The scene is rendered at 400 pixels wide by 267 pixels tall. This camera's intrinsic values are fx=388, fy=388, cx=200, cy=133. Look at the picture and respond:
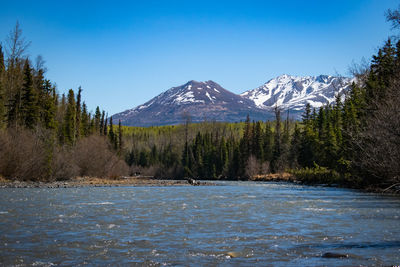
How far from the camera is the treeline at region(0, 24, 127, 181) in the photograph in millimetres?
40625

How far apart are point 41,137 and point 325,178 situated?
3769cm

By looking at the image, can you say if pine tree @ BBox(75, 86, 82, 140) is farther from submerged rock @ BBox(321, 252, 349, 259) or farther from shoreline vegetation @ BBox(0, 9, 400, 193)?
submerged rock @ BBox(321, 252, 349, 259)

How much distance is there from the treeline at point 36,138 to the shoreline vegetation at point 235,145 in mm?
118

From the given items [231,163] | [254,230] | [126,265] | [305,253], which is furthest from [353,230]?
[231,163]

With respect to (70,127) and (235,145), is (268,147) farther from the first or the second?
(70,127)

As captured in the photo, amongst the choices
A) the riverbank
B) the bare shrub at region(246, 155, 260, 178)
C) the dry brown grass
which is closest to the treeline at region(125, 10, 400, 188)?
the bare shrub at region(246, 155, 260, 178)

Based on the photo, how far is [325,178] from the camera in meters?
54.4

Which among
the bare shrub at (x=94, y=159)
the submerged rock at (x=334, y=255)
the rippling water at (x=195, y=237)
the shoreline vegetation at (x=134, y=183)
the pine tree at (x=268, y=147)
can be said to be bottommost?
the shoreline vegetation at (x=134, y=183)

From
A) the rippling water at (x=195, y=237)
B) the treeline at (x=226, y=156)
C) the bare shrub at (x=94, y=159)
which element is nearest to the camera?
the rippling water at (x=195, y=237)

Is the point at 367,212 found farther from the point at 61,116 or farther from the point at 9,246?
the point at 61,116

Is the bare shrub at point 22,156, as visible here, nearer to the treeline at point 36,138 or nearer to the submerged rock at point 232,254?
the treeline at point 36,138

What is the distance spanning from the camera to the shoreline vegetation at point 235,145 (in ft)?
99.5

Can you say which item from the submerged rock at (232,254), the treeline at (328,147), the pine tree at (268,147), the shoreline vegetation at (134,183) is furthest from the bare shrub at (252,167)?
the submerged rock at (232,254)

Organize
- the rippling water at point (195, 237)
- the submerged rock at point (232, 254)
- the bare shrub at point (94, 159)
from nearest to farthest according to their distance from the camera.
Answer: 1. the rippling water at point (195, 237)
2. the submerged rock at point (232, 254)
3. the bare shrub at point (94, 159)
